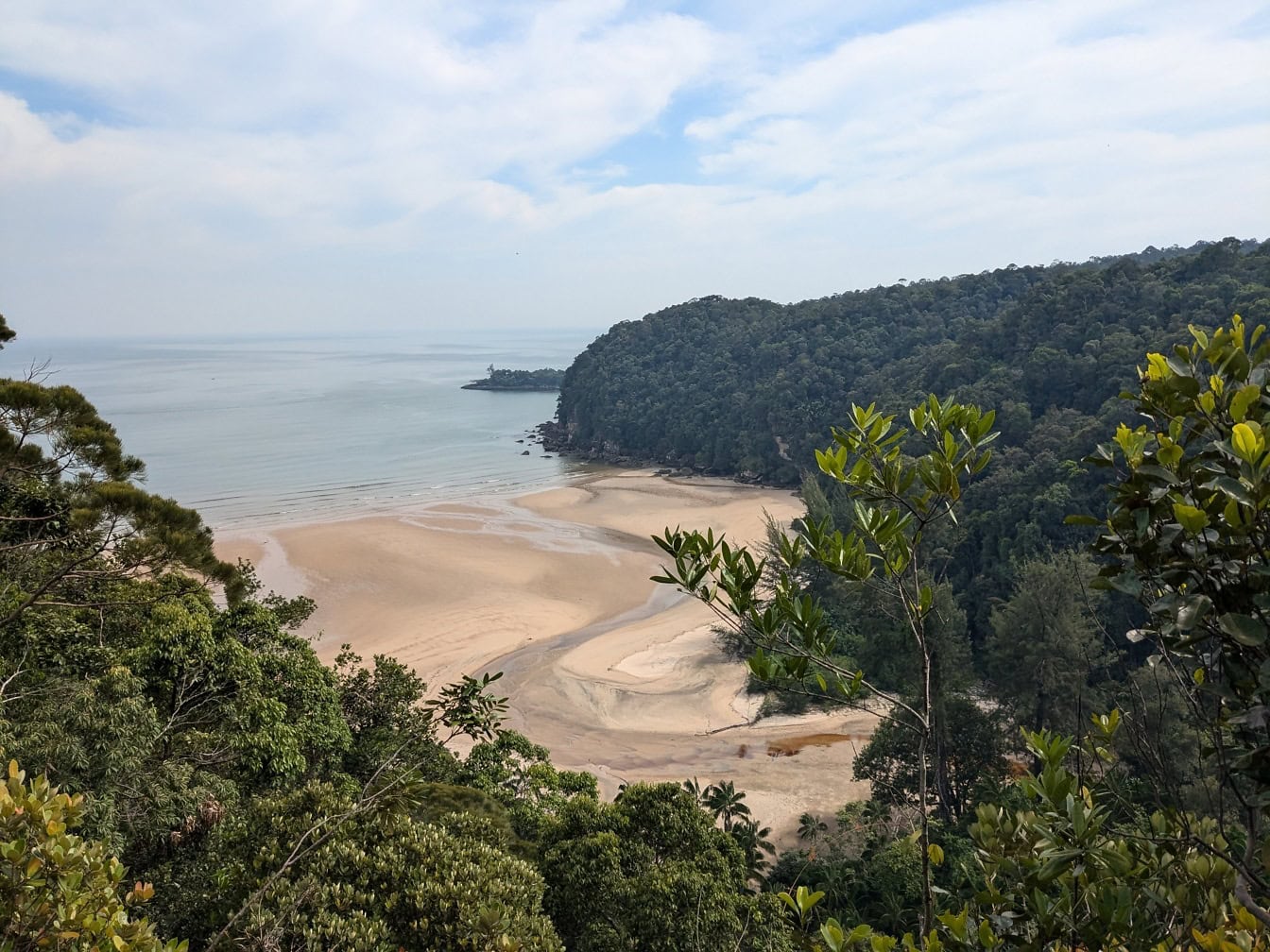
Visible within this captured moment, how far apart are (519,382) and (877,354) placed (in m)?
68.2

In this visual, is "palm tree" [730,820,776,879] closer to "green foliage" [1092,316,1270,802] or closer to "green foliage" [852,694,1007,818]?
"green foliage" [852,694,1007,818]

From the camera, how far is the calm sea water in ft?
139

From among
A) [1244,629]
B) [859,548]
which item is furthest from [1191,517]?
[859,548]

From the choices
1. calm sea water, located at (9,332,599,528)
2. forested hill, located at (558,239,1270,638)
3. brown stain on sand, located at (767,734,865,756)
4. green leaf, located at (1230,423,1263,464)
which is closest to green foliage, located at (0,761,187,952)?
green leaf, located at (1230,423,1263,464)

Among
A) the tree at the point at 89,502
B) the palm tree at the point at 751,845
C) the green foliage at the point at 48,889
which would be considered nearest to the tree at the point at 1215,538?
the green foliage at the point at 48,889

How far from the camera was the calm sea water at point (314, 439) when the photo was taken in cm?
4250

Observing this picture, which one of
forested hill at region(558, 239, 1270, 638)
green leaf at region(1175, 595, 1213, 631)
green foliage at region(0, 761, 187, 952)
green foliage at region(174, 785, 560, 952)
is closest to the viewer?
green leaf at region(1175, 595, 1213, 631)

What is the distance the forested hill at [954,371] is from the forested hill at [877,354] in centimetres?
12

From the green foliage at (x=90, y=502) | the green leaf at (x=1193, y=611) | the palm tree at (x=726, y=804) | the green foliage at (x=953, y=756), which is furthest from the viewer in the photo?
the green foliage at (x=953, y=756)

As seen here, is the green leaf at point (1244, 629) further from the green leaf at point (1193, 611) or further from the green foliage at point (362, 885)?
the green foliage at point (362, 885)

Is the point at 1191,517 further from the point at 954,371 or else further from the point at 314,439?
the point at 314,439

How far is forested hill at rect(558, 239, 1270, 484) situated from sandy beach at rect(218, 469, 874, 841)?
1199 cm

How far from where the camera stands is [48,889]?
2.97m

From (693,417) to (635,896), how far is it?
5197 centimetres
